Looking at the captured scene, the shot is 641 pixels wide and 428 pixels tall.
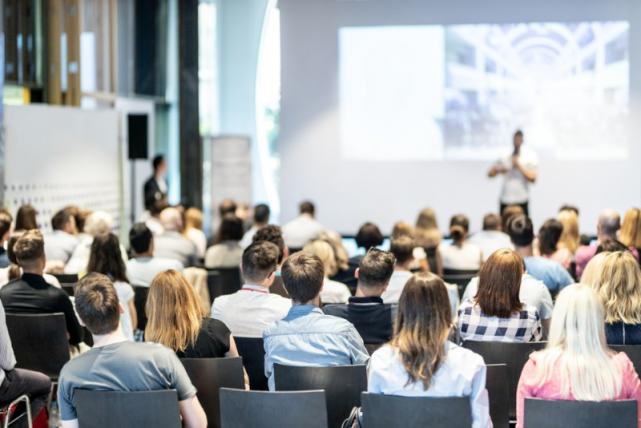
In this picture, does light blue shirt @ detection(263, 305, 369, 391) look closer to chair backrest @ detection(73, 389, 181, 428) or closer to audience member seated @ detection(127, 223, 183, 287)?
chair backrest @ detection(73, 389, 181, 428)

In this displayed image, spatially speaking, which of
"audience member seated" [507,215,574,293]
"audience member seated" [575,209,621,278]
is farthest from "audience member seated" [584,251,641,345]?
"audience member seated" [575,209,621,278]

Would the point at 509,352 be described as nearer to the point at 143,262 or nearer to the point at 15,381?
the point at 15,381

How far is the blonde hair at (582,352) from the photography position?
331cm

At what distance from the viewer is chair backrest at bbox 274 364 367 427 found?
3.77 meters

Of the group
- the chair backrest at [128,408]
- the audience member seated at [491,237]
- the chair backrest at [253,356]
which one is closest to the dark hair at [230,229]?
the audience member seated at [491,237]

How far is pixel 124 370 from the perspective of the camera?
3512 mm

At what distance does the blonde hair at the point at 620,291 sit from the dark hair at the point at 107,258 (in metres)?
2.65

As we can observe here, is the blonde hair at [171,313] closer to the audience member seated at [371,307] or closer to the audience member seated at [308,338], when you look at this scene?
the audience member seated at [308,338]

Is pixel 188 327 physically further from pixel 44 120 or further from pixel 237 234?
pixel 44 120

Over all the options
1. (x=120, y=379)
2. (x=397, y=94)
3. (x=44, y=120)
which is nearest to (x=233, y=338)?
(x=120, y=379)

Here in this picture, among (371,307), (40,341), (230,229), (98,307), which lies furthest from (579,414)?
(230,229)

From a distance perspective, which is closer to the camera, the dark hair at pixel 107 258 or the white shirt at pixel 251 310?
the white shirt at pixel 251 310

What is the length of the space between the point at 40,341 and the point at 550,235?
130 inches

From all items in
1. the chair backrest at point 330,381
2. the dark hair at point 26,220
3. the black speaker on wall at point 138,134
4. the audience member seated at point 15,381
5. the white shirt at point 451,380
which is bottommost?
the audience member seated at point 15,381
